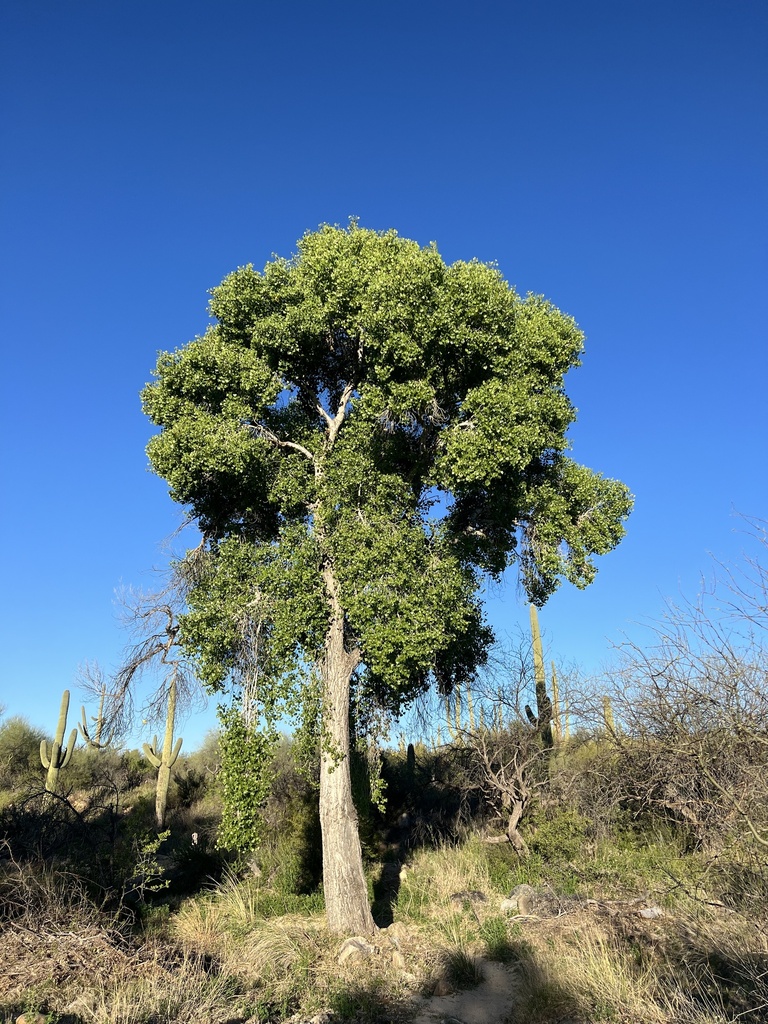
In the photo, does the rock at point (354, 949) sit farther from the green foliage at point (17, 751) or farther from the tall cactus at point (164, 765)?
the green foliage at point (17, 751)

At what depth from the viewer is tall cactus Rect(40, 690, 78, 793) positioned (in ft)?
65.8

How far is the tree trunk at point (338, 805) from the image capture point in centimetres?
1002

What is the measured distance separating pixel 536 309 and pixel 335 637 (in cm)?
703

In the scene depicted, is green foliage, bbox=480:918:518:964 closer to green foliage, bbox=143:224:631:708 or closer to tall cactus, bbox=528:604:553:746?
green foliage, bbox=143:224:631:708

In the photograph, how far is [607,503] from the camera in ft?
40.9

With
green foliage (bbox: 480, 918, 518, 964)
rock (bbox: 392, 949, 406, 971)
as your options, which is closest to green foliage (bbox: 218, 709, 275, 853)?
rock (bbox: 392, 949, 406, 971)

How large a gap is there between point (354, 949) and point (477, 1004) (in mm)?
2023

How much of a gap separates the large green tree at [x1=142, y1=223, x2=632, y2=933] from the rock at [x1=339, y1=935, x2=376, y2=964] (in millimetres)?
641

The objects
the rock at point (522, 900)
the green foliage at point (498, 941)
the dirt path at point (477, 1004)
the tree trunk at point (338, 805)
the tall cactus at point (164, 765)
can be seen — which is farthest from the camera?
the tall cactus at point (164, 765)

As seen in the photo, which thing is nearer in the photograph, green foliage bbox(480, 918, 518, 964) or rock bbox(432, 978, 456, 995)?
rock bbox(432, 978, 456, 995)

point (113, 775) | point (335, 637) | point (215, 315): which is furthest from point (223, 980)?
point (113, 775)

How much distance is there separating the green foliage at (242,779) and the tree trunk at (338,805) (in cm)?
95

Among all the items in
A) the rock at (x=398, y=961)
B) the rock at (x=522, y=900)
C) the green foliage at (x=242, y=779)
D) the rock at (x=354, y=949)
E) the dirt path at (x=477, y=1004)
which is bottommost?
the dirt path at (x=477, y=1004)

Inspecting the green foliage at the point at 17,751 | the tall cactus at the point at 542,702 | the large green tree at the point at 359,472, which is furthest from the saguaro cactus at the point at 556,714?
the green foliage at the point at 17,751
